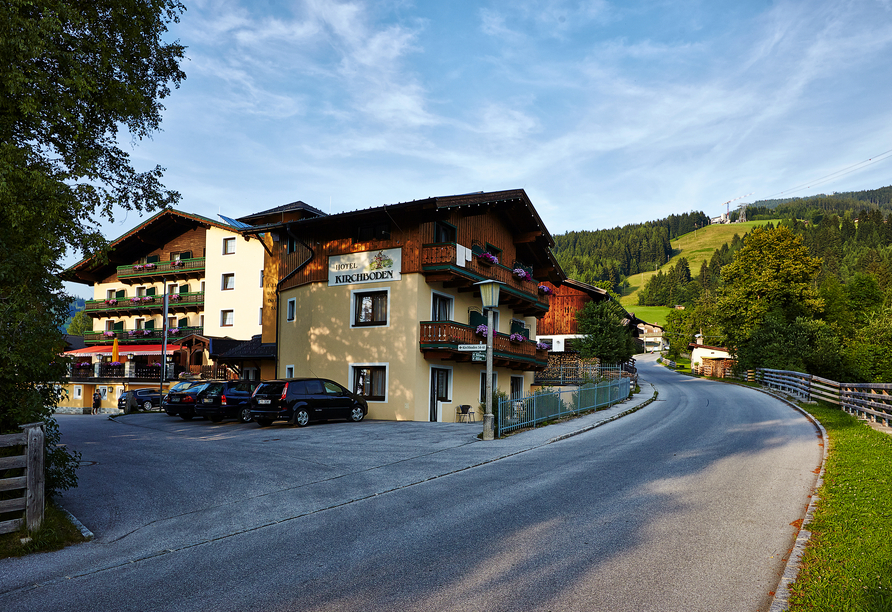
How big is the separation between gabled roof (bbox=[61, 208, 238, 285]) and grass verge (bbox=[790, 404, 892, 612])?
40.6 meters

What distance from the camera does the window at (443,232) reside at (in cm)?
2431

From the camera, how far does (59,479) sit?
790 cm

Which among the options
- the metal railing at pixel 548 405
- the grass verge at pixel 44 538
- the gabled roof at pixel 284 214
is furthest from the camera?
the gabled roof at pixel 284 214

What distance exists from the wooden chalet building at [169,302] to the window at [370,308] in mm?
16478

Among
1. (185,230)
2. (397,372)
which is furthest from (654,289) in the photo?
(397,372)

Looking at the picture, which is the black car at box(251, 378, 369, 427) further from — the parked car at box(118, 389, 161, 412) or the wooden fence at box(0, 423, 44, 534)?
the parked car at box(118, 389, 161, 412)

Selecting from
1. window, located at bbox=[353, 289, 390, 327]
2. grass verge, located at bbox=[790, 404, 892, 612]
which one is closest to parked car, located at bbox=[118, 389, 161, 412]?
window, located at bbox=[353, 289, 390, 327]

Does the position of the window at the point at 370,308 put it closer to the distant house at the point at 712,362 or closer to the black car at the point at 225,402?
the black car at the point at 225,402

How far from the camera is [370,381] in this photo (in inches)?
963

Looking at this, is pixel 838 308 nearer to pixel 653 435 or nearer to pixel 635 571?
pixel 653 435

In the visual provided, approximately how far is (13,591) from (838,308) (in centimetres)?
7358

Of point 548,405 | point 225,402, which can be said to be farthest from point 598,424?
point 225,402

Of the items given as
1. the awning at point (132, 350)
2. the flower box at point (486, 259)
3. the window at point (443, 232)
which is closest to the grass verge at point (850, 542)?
the flower box at point (486, 259)

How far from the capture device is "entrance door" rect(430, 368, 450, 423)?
2462cm
